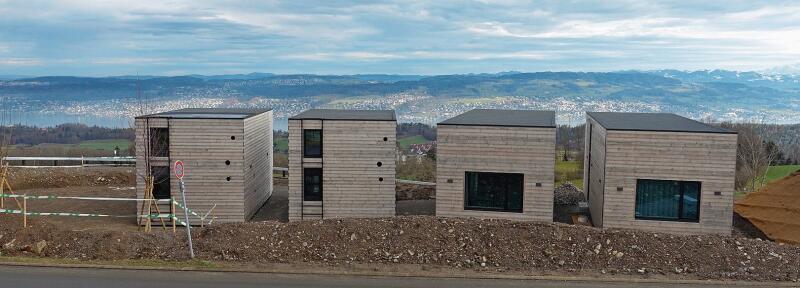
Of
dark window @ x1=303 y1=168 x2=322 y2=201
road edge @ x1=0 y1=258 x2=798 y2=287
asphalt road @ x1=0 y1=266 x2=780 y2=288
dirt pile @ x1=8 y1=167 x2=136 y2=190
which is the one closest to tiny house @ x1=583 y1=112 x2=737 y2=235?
road edge @ x1=0 y1=258 x2=798 y2=287

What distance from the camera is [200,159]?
65.9 ft

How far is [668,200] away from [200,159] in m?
14.4

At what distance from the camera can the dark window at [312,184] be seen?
20.3 meters

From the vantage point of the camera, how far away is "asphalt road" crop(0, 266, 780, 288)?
482 inches

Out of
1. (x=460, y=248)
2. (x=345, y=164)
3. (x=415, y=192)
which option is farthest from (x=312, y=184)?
(x=460, y=248)

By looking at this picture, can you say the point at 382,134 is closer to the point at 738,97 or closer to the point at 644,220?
the point at 644,220

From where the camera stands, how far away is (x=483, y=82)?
348 ft

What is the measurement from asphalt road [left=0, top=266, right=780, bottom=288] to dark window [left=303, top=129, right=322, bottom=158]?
760cm

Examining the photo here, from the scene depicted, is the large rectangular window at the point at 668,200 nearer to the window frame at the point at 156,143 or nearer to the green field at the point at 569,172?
the window frame at the point at 156,143

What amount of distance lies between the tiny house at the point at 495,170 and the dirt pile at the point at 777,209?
22.6 ft

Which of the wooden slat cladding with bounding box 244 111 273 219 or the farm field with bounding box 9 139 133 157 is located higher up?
the wooden slat cladding with bounding box 244 111 273 219

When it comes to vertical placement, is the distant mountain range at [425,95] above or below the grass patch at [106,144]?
above

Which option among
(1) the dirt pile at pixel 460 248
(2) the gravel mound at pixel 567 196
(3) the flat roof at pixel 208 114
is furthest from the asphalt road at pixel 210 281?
(2) the gravel mound at pixel 567 196

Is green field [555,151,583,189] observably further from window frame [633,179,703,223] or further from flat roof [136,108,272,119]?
flat roof [136,108,272,119]
